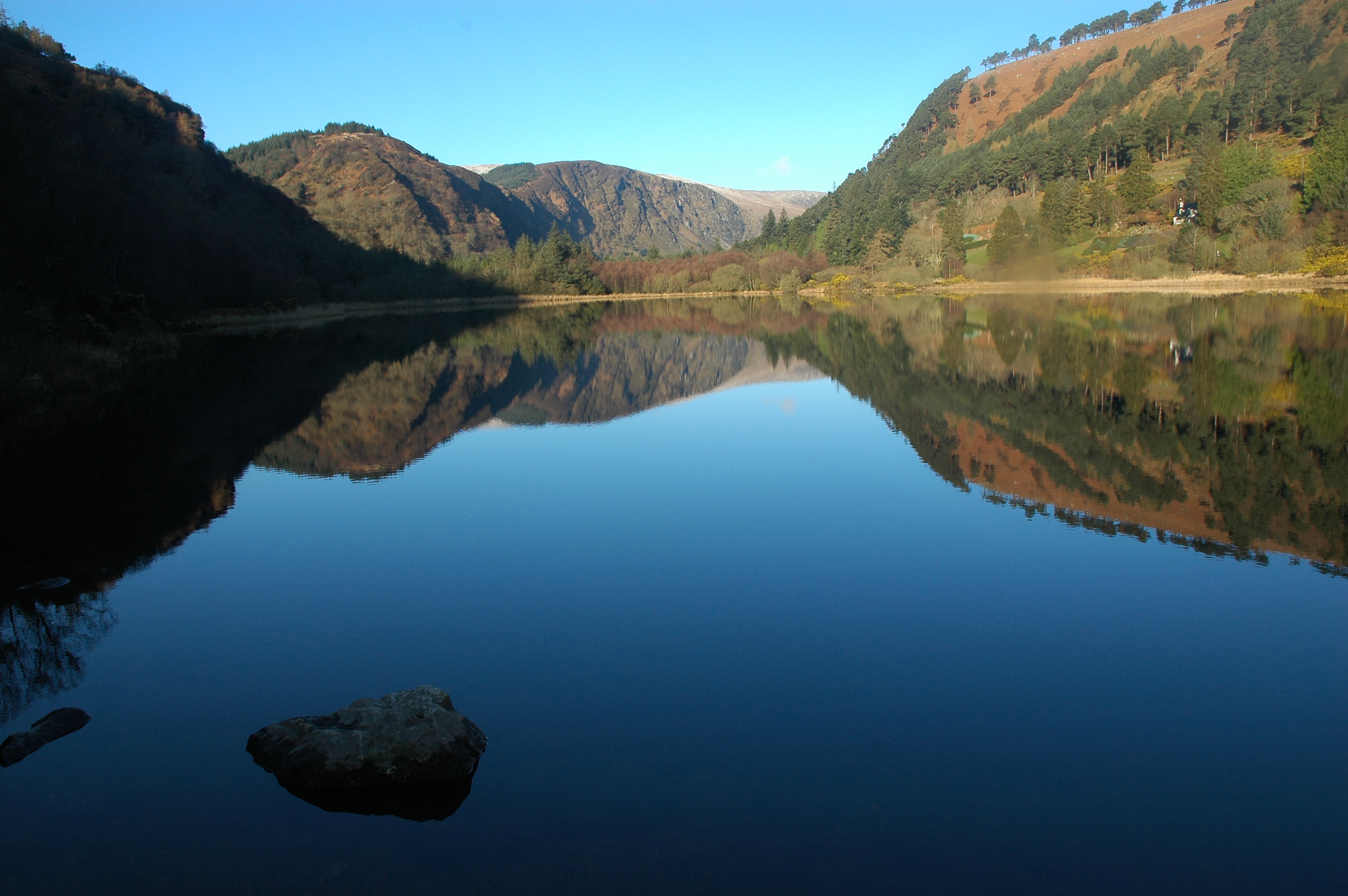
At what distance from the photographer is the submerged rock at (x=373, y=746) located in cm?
426

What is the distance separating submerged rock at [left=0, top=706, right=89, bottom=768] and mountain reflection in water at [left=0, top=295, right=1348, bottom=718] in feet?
1.21

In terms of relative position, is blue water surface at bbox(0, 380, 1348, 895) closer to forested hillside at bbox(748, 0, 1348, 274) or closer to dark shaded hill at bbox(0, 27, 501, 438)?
dark shaded hill at bbox(0, 27, 501, 438)

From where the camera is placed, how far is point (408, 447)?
13.6m

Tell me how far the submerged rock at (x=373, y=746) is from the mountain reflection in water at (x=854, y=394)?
2.09 metres

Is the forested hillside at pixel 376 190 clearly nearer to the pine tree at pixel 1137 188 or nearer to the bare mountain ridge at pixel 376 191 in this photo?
the bare mountain ridge at pixel 376 191

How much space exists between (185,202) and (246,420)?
4434 centimetres

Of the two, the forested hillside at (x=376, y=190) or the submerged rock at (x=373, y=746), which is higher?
the forested hillside at (x=376, y=190)

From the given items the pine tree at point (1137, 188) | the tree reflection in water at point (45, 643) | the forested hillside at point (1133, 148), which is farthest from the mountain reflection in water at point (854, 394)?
the pine tree at point (1137, 188)

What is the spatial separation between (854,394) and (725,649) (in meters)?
13.0

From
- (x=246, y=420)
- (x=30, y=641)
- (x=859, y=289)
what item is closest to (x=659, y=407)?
(x=246, y=420)

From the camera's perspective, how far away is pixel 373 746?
4305mm

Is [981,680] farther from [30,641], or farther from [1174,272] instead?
[1174,272]

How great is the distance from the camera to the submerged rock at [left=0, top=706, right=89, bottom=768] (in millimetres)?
4617

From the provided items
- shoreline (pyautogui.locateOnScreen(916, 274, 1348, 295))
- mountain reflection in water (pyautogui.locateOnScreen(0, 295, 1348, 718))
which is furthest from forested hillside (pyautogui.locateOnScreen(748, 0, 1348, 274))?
mountain reflection in water (pyautogui.locateOnScreen(0, 295, 1348, 718))
